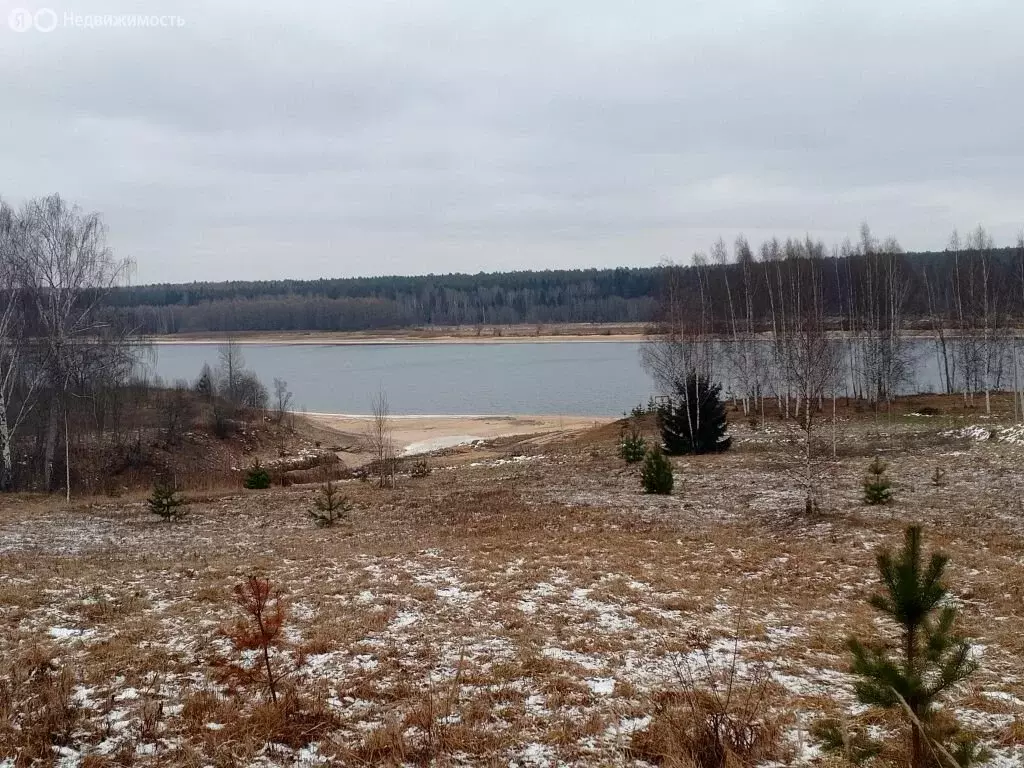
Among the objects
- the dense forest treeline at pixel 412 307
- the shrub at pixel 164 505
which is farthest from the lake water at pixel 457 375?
the shrub at pixel 164 505

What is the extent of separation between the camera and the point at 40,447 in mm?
24969

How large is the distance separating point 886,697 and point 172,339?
151890mm

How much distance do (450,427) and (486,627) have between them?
3806 centimetres

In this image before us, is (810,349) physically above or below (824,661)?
above

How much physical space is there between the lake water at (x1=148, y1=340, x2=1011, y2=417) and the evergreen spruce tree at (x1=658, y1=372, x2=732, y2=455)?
19206mm

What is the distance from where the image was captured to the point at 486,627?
7.05 m

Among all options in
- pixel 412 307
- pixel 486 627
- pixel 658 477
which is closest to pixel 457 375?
pixel 658 477

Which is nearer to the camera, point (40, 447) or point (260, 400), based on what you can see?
point (40, 447)

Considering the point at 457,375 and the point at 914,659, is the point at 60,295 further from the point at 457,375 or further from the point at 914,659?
the point at 457,375

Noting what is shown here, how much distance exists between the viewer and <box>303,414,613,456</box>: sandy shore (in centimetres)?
3962

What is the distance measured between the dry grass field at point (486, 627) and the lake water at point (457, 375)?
112 feet

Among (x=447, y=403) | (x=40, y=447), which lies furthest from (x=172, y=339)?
(x=40, y=447)

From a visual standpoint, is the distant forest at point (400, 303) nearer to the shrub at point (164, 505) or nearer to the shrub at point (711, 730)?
the shrub at point (164, 505)

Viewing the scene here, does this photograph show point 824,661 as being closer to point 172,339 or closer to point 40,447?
point 40,447
